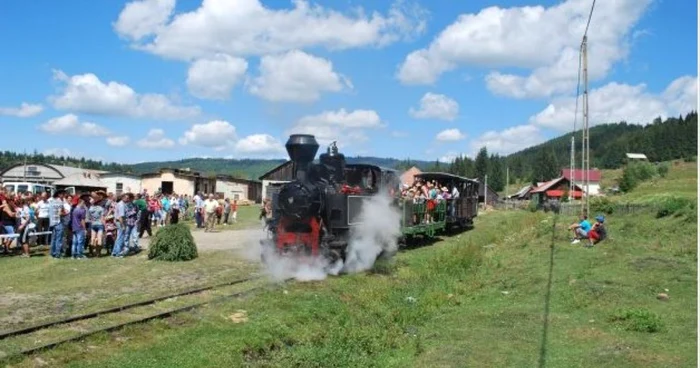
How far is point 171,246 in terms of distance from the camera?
15.9 metres

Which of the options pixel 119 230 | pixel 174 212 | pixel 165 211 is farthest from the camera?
pixel 165 211

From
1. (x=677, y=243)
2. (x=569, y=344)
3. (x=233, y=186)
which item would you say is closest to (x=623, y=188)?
(x=233, y=186)

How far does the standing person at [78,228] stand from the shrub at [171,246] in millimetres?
1606

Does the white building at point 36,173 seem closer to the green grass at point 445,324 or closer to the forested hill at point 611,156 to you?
the green grass at point 445,324

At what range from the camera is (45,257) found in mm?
15555

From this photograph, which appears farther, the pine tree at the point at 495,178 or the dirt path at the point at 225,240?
the pine tree at the point at 495,178

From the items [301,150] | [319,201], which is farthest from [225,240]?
[319,201]

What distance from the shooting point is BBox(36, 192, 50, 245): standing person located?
57.5 ft

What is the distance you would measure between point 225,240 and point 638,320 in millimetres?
15794

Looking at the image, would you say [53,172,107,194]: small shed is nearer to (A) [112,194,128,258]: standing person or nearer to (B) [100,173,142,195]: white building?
(B) [100,173,142,195]: white building

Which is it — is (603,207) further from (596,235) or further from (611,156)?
(611,156)

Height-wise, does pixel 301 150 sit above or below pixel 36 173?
below

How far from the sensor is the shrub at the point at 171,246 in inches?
623

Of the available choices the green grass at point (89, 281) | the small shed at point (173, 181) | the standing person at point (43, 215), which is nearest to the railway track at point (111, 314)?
the green grass at point (89, 281)
